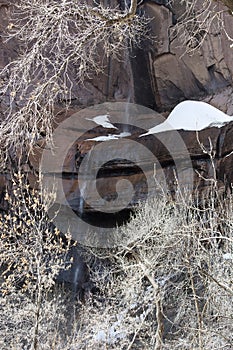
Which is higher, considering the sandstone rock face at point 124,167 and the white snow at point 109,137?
the white snow at point 109,137

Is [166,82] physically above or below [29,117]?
above

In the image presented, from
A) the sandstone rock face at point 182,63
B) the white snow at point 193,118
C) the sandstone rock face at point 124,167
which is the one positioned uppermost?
the sandstone rock face at point 182,63

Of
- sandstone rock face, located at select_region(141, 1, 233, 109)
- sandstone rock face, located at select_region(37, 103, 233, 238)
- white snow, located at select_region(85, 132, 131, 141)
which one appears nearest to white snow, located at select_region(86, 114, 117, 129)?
sandstone rock face, located at select_region(37, 103, 233, 238)

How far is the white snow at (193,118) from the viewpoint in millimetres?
13188

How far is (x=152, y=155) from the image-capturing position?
1347 centimetres

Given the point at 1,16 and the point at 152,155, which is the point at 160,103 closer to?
the point at 152,155

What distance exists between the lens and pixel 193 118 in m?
14.0

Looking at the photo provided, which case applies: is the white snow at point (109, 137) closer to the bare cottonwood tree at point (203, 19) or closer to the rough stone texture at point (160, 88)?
the rough stone texture at point (160, 88)

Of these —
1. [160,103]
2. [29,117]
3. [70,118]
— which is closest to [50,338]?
[29,117]

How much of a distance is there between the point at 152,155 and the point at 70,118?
346 cm

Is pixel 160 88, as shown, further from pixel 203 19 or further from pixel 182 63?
pixel 203 19

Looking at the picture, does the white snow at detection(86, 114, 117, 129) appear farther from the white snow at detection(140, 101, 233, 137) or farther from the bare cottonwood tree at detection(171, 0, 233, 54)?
the bare cottonwood tree at detection(171, 0, 233, 54)

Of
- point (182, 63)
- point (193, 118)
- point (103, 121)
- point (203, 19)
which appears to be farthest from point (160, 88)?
point (203, 19)

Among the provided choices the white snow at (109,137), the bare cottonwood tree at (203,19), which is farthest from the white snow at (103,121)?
the bare cottonwood tree at (203,19)
